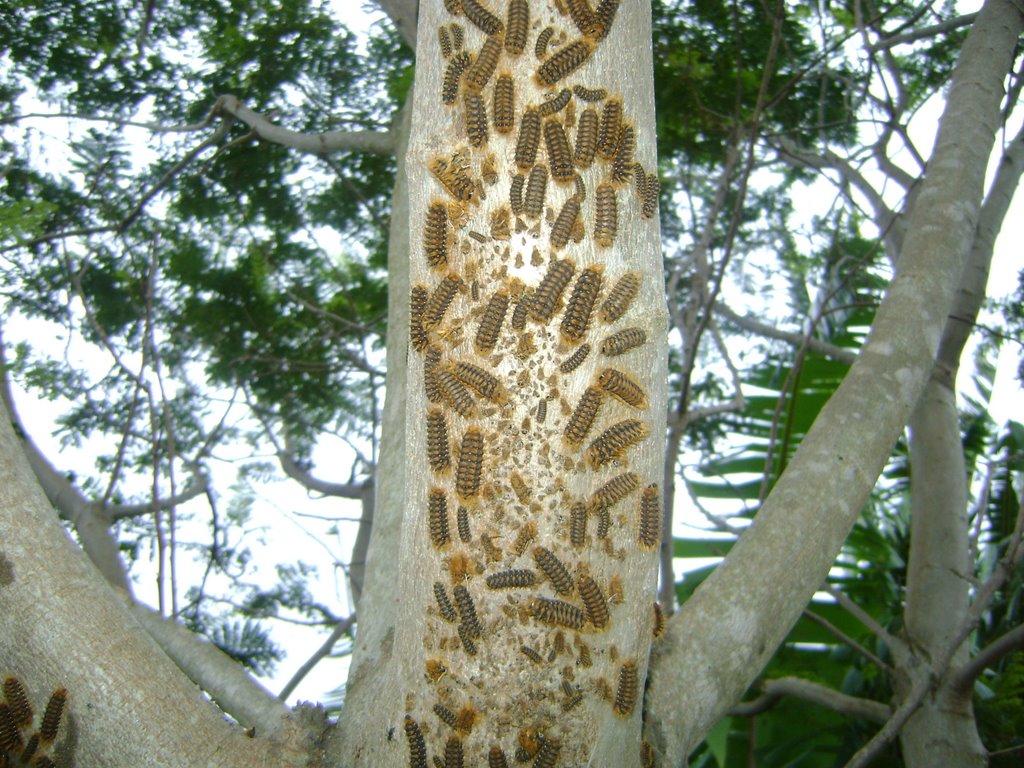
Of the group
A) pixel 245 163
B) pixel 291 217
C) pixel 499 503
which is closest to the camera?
pixel 499 503

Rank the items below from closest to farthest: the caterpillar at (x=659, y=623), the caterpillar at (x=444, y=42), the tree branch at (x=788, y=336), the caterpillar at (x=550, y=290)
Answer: the caterpillar at (x=550, y=290)
the caterpillar at (x=444, y=42)
the caterpillar at (x=659, y=623)
the tree branch at (x=788, y=336)

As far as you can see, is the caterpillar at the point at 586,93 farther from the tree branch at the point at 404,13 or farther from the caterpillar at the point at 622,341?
the tree branch at the point at 404,13

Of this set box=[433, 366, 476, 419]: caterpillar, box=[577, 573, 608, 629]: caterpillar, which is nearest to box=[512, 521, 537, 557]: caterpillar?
box=[577, 573, 608, 629]: caterpillar

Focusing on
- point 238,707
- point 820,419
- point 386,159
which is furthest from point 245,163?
point 820,419

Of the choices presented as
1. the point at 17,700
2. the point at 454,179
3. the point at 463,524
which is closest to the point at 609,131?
the point at 454,179

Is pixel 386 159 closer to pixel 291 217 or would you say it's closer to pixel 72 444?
pixel 291 217

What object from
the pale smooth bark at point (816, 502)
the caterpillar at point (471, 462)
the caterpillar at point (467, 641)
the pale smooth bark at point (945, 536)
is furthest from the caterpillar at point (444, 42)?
the pale smooth bark at point (945, 536)
